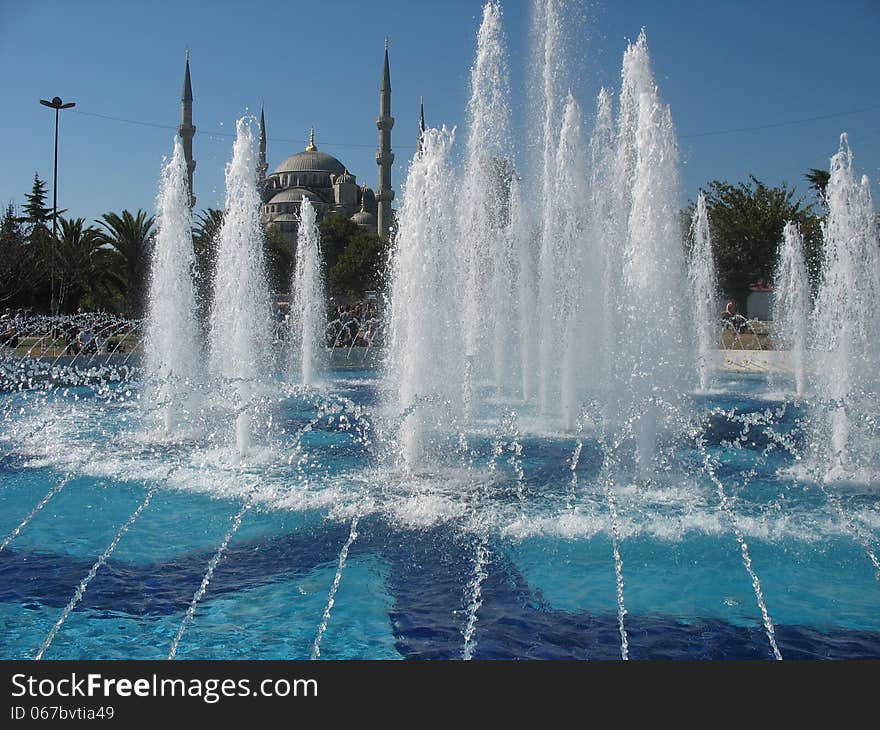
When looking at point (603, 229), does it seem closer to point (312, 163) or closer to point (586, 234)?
point (586, 234)

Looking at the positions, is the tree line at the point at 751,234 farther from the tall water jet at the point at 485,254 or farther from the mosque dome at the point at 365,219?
the mosque dome at the point at 365,219

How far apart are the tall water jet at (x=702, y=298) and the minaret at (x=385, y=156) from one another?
27.4 metres

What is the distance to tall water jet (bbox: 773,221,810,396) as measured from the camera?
45.6 ft

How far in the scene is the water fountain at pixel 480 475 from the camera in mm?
3918

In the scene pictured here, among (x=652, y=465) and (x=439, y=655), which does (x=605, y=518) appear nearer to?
(x=652, y=465)

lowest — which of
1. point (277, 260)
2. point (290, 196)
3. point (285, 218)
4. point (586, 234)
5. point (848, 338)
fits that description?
point (848, 338)

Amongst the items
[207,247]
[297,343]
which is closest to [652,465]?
[297,343]

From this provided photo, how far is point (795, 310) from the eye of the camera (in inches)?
661

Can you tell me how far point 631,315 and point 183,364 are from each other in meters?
5.68

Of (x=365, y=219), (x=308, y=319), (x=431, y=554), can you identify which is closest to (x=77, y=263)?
(x=308, y=319)

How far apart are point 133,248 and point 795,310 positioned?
860 inches

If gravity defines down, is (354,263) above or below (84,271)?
above

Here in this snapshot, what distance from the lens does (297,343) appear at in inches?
640

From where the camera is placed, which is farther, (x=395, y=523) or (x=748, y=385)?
(x=748, y=385)
